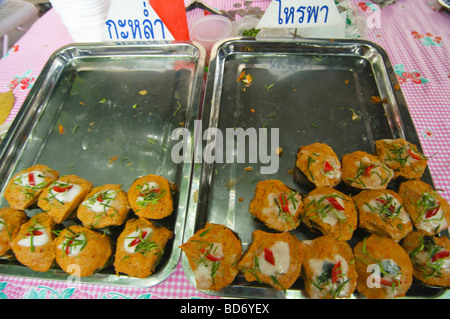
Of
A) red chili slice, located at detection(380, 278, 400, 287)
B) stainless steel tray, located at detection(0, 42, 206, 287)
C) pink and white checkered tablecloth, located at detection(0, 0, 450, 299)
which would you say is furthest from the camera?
stainless steel tray, located at detection(0, 42, 206, 287)

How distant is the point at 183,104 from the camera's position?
2336 mm

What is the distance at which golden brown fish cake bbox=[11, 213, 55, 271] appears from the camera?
1.56 meters

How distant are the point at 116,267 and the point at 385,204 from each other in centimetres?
174

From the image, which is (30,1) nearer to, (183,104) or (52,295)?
(183,104)

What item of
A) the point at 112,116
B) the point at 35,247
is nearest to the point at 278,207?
the point at 35,247

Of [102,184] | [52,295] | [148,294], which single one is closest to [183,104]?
[102,184]

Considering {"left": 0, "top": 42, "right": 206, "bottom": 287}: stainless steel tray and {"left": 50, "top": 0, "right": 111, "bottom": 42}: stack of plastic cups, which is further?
{"left": 50, "top": 0, "right": 111, "bottom": 42}: stack of plastic cups

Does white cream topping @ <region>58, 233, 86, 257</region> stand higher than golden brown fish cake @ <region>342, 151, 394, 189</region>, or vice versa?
golden brown fish cake @ <region>342, 151, 394, 189</region>

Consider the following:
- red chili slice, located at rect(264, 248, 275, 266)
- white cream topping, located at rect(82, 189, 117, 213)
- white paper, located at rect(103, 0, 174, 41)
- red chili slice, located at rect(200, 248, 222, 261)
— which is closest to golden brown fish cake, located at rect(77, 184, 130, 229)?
white cream topping, located at rect(82, 189, 117, 213)

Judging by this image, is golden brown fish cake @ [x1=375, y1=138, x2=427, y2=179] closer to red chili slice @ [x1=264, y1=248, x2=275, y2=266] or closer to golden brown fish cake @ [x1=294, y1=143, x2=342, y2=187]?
golden brown fish cake @ [x1=294, y1=143, x2=342, y2=187]

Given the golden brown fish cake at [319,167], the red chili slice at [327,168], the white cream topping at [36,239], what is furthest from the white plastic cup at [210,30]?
the white cream topping at [36,239]

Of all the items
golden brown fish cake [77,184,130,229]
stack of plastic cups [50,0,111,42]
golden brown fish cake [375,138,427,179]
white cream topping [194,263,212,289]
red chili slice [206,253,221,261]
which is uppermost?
stack of plastic cups [50,0,111,42]

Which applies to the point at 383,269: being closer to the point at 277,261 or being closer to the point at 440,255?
the point at 440,255

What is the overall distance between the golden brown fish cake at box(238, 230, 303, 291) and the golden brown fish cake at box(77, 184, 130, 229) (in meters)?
0.87
